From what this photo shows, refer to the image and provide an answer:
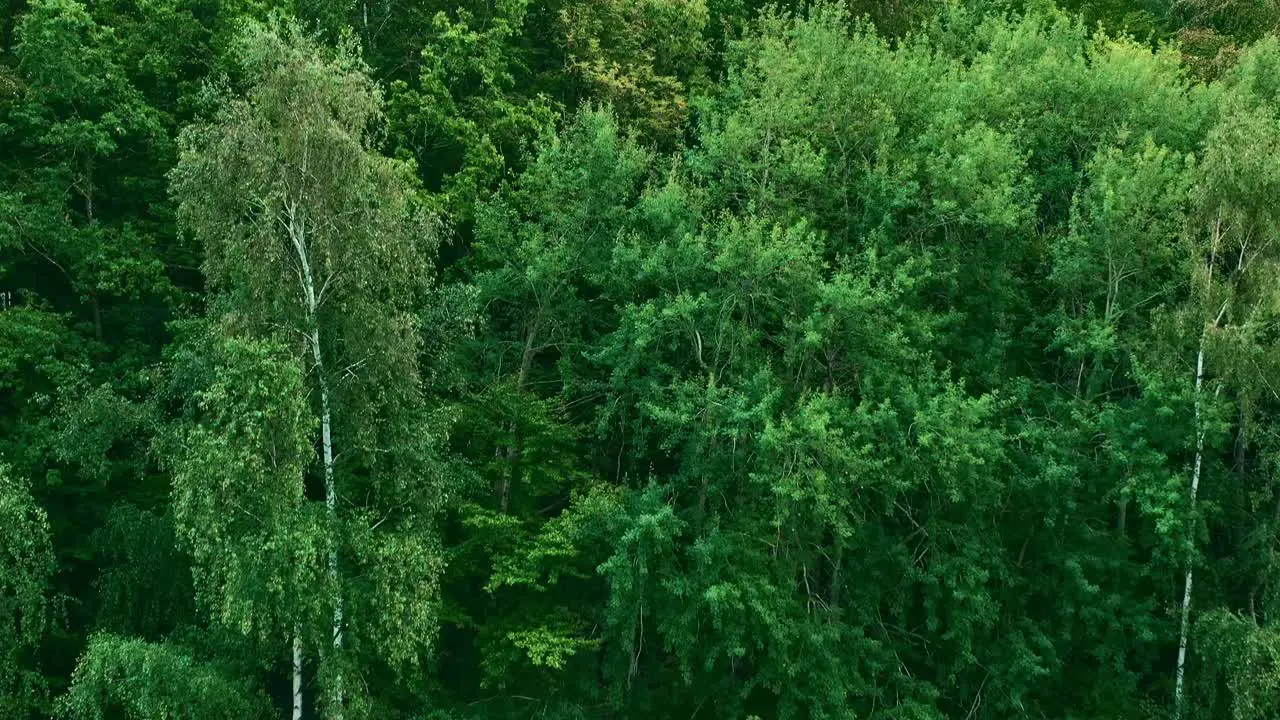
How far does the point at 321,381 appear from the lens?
19.4m

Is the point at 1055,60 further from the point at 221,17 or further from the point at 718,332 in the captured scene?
the point at 221,17

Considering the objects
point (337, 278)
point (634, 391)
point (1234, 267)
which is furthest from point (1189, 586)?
point (337, 278)

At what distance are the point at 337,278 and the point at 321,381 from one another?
1.72m

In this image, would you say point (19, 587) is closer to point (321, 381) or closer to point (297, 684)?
point (297, 684)

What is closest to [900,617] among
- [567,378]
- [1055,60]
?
[567,378]

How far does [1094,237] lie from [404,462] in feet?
46.5

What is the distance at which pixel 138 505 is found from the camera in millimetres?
23891

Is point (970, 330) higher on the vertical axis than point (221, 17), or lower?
lower

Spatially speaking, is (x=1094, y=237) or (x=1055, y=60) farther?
(x=1055, y=60)

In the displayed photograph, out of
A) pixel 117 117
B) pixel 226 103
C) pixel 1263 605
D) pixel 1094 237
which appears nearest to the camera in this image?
pixel 226 103

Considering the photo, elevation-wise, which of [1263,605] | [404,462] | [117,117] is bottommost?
[1263,605]

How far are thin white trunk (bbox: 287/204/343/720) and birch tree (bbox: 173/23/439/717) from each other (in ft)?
0.09

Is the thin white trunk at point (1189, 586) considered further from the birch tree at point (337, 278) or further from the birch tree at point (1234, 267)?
the birch tree at point (337, 278)

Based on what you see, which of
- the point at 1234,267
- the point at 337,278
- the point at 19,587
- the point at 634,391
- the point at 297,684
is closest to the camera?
the point at 337,278
